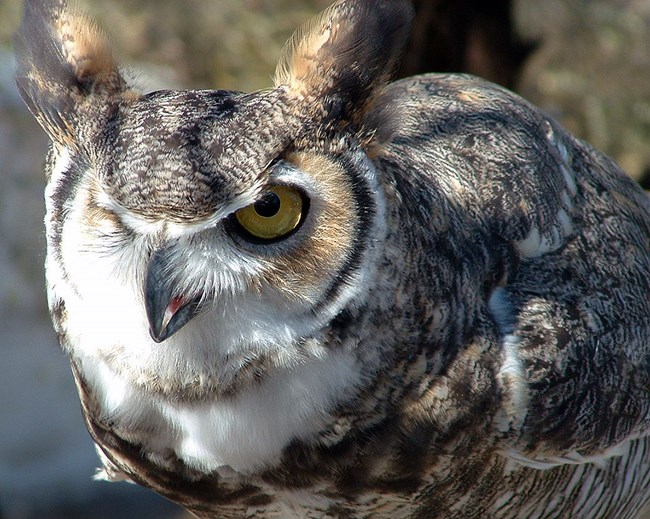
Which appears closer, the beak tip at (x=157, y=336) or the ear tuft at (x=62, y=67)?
the beak tip at (x=157, y=336)

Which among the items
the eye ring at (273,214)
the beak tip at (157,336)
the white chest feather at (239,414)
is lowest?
the white chest feather at (239,414)

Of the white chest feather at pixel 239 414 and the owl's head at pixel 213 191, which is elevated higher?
the owl's head at pixel 213 191

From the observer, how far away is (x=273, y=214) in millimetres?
1363

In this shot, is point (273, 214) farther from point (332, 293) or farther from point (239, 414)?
point (239, 414)

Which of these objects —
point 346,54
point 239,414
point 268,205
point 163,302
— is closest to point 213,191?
point 268,205

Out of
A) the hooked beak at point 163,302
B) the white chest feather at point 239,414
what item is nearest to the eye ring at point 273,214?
the hooked beak at point 163,302

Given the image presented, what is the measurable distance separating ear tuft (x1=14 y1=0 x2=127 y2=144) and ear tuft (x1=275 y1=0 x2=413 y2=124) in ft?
0.99

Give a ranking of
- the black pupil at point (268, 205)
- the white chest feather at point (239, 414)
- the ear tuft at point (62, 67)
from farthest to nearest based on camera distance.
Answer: the white chest feather at point (239, 414)
the ear tuft at point (62, 67)
the black pupil at point (268, 205)

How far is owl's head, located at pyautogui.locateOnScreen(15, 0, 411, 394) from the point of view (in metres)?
1.35

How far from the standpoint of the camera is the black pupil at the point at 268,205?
135 cm

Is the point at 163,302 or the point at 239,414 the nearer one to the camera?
the point at 163,302

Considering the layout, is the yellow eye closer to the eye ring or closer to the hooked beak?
the eye ring

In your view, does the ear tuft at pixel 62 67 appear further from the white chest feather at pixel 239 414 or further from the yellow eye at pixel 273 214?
the white chest feather at pixel 239 414

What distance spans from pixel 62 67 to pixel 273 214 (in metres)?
0.47
